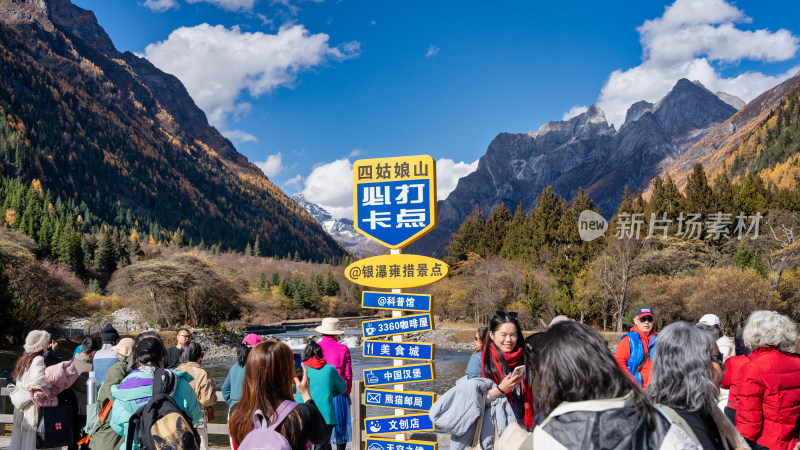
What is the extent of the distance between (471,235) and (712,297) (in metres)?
34.9

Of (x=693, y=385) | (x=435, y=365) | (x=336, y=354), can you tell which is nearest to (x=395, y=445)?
(x=336, y=354)

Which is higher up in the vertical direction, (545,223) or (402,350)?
(545,223)

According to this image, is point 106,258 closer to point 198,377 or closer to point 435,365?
point 435,365

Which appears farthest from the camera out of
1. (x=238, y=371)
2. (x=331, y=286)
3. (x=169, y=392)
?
(x=331, y=286)

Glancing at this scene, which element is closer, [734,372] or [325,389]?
[734,372]

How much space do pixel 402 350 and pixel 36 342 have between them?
11.8 feet

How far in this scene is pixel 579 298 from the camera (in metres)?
43.3

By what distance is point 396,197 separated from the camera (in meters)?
5.92

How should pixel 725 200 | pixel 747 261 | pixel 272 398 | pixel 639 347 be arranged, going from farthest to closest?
pixel 725 200
pixel 747 261
pixel 639 347
pixel 272 398

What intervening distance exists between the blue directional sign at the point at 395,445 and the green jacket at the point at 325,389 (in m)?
1.03

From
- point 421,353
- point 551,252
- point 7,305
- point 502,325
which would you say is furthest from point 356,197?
point 551,252

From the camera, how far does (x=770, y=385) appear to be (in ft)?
11.2

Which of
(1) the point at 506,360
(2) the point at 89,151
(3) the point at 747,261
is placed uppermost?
(2) the point at 89,151

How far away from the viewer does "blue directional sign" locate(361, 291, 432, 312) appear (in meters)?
5.59
